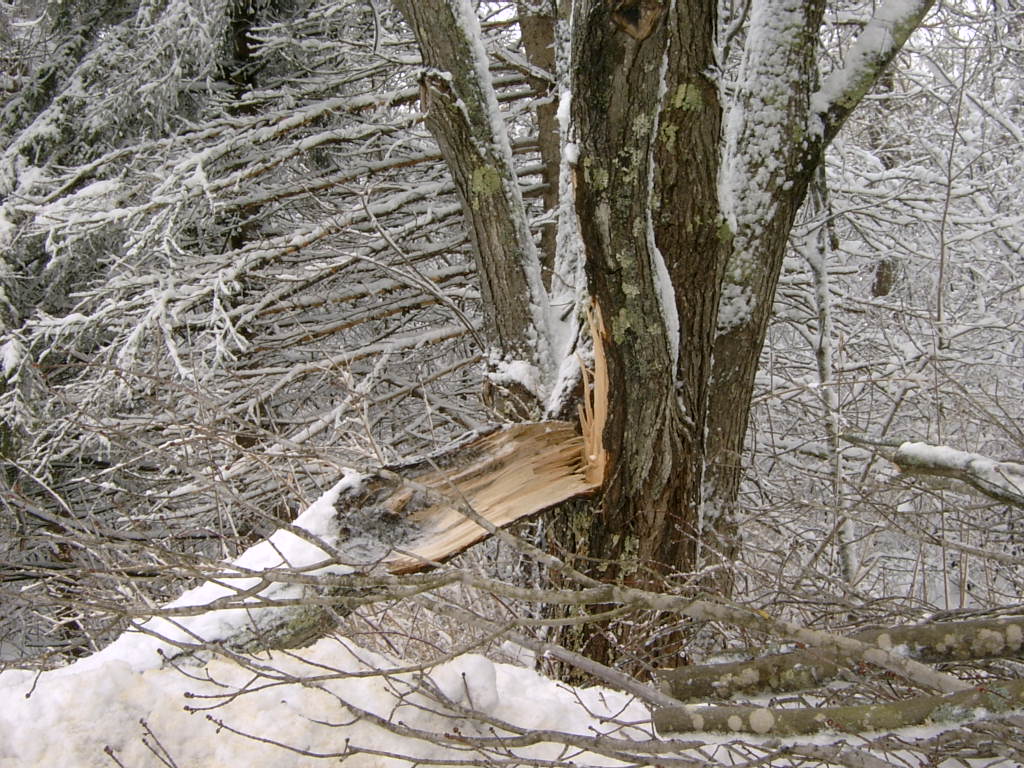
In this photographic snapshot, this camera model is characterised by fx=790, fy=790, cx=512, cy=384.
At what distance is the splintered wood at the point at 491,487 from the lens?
292 cm

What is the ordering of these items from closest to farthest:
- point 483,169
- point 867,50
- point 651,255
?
point 651,255 → point 867,50 → point 483,169

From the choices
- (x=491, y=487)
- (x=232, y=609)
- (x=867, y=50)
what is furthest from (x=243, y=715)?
(x=867, y=50)

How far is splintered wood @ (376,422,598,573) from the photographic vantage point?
115 inches

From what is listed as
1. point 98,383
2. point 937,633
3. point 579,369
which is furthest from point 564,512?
point 98,383

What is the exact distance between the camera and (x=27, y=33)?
7270 mm

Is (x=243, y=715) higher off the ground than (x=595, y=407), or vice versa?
(x=595, y=407)

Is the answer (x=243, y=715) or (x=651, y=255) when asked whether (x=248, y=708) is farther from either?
(x=651, y=255)

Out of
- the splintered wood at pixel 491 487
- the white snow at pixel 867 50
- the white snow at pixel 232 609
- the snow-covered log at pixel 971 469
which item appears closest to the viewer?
the snow-covered log at pixel 971 469

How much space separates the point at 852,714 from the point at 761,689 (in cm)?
37

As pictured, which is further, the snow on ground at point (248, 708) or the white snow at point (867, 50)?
the white snow at point (867, 50)

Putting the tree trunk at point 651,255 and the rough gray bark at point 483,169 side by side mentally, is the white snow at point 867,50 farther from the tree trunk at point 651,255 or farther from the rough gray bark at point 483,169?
the rough gray bark at point 483,169

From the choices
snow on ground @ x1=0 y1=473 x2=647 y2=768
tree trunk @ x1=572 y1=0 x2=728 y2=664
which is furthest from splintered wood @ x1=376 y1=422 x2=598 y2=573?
snow on ground @ x1=0 y1=473 x2=647 y2=768

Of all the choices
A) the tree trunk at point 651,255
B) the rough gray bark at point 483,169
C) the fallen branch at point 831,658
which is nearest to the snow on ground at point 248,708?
the fallen branch at point 831,658

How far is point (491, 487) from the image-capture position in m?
3.13
